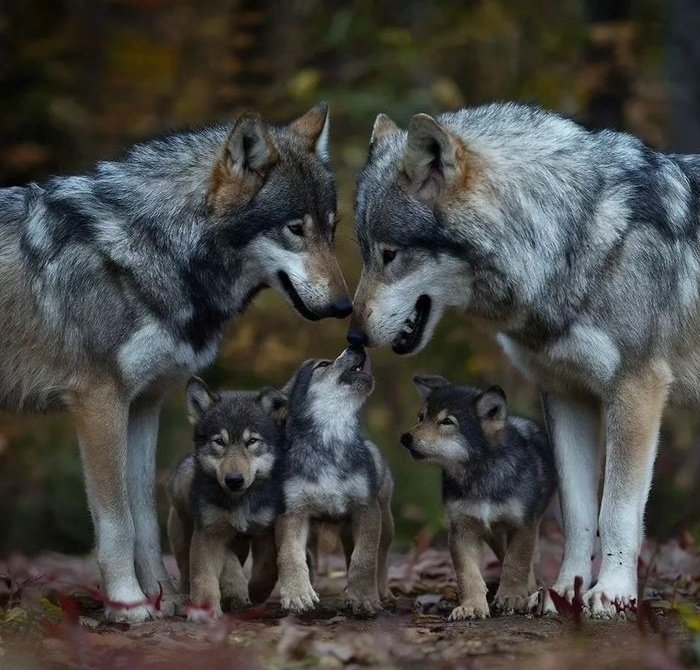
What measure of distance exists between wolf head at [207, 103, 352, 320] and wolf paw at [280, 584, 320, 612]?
5.13 feet

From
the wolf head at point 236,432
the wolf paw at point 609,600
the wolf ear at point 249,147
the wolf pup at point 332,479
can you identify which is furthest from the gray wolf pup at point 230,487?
the wolf paw at point 609,600

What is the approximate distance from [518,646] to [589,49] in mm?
9464

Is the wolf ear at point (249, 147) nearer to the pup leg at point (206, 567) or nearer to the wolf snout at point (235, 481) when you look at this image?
the wolf snout at point (235, 481)

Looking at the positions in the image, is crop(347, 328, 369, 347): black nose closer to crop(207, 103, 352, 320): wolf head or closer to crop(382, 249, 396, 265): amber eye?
crop(207, 103, 352, 320): wolf head

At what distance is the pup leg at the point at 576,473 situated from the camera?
24.8 feet

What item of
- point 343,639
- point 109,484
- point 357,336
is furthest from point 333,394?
point 343,639

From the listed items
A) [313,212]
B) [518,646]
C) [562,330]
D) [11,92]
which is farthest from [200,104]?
[518,646]

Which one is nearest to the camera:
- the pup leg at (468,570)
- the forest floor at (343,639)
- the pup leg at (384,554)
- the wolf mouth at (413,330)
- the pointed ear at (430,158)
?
the forest floor at (343,639)

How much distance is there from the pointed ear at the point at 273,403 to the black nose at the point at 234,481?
0.66 metres

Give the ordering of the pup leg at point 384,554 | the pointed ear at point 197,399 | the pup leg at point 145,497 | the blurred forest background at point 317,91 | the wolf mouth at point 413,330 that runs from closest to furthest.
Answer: the wolf mouth at point 413,330
the pointed ear at point 197,399
the pup leg at point 145,497
the pup leg at point 384,554
the blurred forest background at point 317,91

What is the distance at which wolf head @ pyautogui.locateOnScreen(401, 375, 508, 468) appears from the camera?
734cm

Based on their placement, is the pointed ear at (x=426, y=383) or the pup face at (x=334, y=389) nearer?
the pup face at (x=334, y=389)

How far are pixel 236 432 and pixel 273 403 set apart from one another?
1.29 feet

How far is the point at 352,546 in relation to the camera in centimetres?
777
